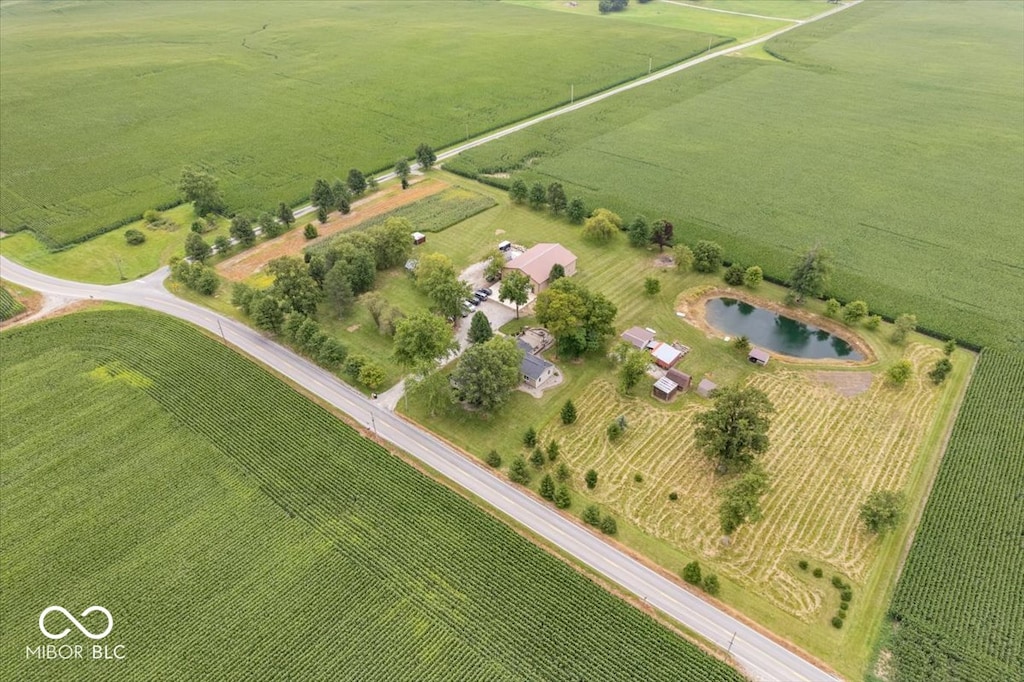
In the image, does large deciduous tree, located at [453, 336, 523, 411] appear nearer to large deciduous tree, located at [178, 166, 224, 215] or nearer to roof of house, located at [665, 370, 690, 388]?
roof of house, located at [665, 370, 690, 388]

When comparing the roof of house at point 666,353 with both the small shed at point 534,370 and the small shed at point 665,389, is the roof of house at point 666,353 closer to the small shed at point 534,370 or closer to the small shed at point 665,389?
the small shed at point 665,389

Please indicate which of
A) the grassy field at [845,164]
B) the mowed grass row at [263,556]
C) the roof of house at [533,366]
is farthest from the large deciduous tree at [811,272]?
the mowed grass row at [263,556]

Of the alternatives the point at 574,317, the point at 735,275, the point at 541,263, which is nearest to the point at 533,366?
the point at 574,317

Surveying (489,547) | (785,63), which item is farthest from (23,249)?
(785,63)

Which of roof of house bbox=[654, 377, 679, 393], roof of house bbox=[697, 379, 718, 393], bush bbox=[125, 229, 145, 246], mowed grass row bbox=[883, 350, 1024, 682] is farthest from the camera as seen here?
bush bbox=[125, 229, 145, 246]

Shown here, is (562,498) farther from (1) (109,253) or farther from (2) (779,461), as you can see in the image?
(1) (109,253)

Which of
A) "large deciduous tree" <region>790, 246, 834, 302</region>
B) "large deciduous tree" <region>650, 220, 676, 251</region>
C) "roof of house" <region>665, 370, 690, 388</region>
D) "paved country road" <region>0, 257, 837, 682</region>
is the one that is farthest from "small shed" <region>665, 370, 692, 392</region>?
"large deciduous tree" <region>650, 220, 676, 251</region>
